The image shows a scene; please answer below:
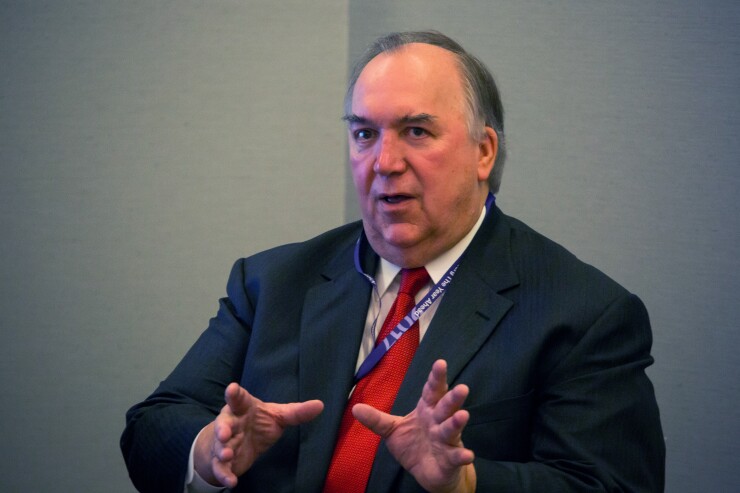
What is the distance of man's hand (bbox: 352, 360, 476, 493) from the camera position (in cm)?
139

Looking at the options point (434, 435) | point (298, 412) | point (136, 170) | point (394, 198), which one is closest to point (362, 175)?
point (394, 198)

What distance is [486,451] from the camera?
5.65ft

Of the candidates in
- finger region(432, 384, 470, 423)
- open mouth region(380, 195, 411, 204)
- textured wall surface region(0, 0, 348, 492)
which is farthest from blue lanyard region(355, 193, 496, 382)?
textured wall surface region(0, 0, 348, 492)

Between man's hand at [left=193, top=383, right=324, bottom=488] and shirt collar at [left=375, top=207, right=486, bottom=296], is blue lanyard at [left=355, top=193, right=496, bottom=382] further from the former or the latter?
man's hand at [left=193, top=383, right=324, bottom=488]

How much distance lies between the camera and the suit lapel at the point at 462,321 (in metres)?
1.74

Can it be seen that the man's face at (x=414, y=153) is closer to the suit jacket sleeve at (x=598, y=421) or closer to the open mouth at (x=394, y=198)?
the open mouth at (x=394, y=198)

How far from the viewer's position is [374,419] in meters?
1.48

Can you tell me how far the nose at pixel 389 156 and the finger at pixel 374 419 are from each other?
2.02ft

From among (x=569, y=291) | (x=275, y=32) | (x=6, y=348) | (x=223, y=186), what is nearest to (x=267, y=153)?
(x=223, y=186)

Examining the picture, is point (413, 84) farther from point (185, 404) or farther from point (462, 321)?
point (185, 404)

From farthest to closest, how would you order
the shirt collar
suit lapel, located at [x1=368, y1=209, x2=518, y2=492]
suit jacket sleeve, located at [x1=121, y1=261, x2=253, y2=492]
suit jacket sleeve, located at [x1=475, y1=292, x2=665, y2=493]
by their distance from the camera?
1. the shirt collar
2. suit jacket sleeve, located at [x1=121, y1=261, x2=253, y2=492]
3. suit lapel, located at [x1=368, y1=209, x2=518, y2=492]
4. suit jacket sleeve, located at [x1=475, y1=292, x2=665, y2=493]

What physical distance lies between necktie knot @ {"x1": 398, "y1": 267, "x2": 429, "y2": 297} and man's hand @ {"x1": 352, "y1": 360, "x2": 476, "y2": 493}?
0.49m

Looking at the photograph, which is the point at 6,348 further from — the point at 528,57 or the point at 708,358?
the point at 708,358

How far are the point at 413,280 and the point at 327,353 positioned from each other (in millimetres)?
264
